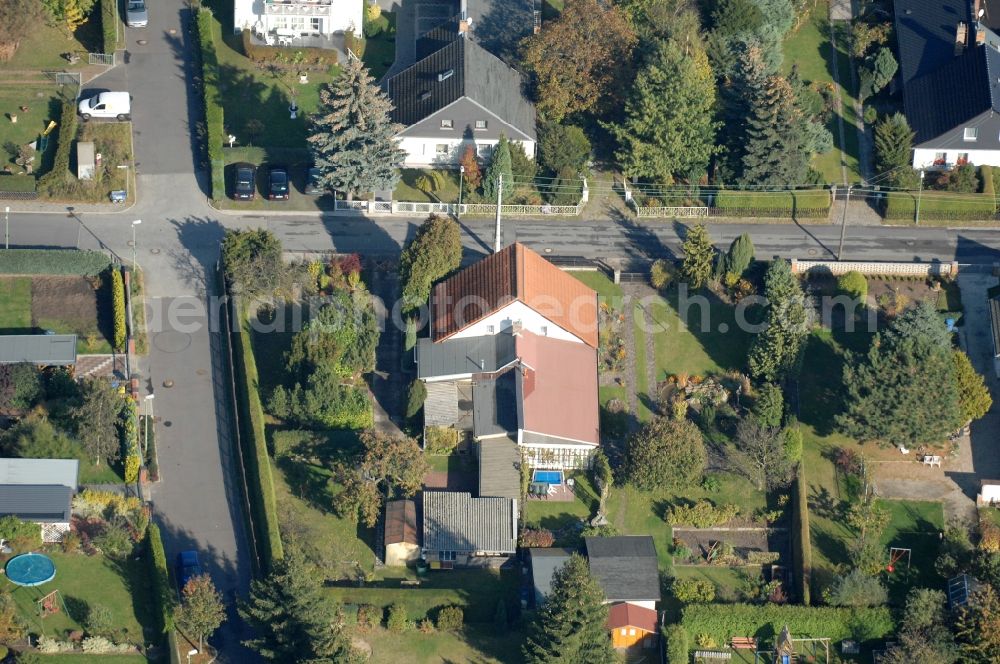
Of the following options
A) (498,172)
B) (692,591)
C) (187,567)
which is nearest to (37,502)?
(187,567)

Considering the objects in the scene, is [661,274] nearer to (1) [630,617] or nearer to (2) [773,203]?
(2) [773,203]

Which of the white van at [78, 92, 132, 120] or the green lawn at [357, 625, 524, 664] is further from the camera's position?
the white van at [78, 92, 132, 120]

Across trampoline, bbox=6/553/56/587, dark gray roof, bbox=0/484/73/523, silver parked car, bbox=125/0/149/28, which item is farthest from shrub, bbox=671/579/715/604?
silver parked car, bbox=125/0/149/28

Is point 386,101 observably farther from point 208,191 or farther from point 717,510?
point 717,510

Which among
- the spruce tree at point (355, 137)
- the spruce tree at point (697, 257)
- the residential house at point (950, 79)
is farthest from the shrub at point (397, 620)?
the residential house at point (950, 79)

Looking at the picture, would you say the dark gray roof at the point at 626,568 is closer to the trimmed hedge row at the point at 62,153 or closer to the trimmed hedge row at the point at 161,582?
the trimmed hedge row at the point at 161,582

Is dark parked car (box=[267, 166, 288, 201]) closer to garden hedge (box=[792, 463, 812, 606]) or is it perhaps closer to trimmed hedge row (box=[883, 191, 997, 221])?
garden hedge (box=[792, 463, 812, 606])
